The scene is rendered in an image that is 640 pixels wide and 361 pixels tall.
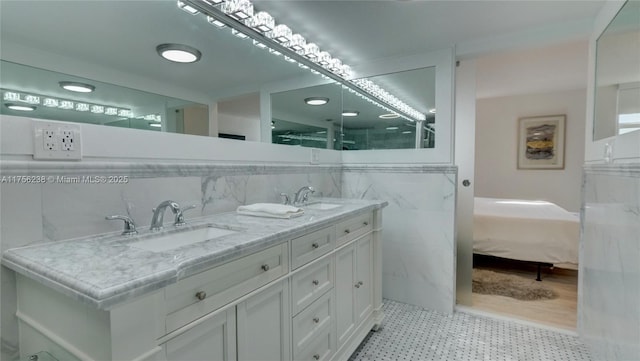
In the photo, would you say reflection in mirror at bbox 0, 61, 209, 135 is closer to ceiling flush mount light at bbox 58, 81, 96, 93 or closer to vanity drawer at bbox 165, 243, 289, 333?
ceiling flush mount light at bbox 58, 81, 96, 93

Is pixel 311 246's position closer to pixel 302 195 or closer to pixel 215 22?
pixel 302 195

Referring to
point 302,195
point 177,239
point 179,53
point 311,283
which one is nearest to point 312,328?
point 311,283

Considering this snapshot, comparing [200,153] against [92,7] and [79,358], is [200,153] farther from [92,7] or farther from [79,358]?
[79,358]

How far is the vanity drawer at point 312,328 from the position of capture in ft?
4.15

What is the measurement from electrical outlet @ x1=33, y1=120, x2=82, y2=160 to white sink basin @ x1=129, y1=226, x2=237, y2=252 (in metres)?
0.36

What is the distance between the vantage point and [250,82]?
1938 mm

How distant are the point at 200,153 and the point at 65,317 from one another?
36.0 inches

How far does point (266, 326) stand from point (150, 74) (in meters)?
1.17

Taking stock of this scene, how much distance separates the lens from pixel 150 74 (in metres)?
1.34

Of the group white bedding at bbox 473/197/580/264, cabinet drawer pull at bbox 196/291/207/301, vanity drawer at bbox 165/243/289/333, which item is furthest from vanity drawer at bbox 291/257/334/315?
white bedding at bbox 473/197/580/264

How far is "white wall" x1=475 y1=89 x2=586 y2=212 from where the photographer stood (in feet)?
15.6

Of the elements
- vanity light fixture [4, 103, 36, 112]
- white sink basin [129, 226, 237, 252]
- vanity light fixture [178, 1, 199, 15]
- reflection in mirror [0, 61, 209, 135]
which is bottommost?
white sink basin [129, 226, 237, 252]

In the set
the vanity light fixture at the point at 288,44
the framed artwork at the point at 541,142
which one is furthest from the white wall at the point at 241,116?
the framed artwork at the point at 541,142

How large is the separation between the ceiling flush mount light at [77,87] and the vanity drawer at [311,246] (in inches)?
37.9
